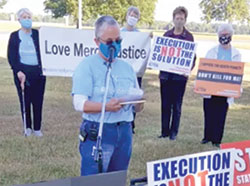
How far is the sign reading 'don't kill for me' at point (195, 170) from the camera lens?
2.60m

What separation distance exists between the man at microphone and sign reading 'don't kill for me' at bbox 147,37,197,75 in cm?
346

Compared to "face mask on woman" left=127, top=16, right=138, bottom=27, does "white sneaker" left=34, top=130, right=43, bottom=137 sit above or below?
below

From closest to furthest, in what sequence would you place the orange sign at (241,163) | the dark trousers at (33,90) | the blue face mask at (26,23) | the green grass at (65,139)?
1. the orange sign at (241,163)
2. the green grass at (65,139)
3. the blue face mask at (26,23)
4. the dark trousers at (33,90)

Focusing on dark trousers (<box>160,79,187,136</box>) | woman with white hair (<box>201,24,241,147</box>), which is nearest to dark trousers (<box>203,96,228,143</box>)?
woman with white hair (<box>201,24,241,147</box>)

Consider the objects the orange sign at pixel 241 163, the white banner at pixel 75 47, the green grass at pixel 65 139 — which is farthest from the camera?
the white banner at pixel 75 47

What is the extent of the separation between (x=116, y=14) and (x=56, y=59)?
25445 millimetres

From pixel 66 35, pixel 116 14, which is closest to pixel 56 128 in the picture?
pixel 66 35

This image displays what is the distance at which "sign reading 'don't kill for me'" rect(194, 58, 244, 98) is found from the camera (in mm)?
6145

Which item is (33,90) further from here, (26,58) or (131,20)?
(131,20)

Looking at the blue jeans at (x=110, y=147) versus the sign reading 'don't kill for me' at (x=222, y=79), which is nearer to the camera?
the blue jeans at (x=110, y=147)

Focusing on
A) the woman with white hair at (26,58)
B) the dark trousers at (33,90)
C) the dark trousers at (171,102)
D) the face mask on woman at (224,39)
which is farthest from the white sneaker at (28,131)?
the face mask on woman at (224,39)

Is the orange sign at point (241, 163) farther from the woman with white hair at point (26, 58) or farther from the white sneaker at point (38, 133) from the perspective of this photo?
the white sneaker at point (38, 133)

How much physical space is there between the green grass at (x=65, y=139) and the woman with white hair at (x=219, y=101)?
0.25 m

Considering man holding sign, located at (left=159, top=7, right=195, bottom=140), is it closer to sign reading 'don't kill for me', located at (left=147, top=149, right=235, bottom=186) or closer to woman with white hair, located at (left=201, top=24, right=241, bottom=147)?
woman with white hair, located at (left=201, top=24, right=241, bottom=147)
